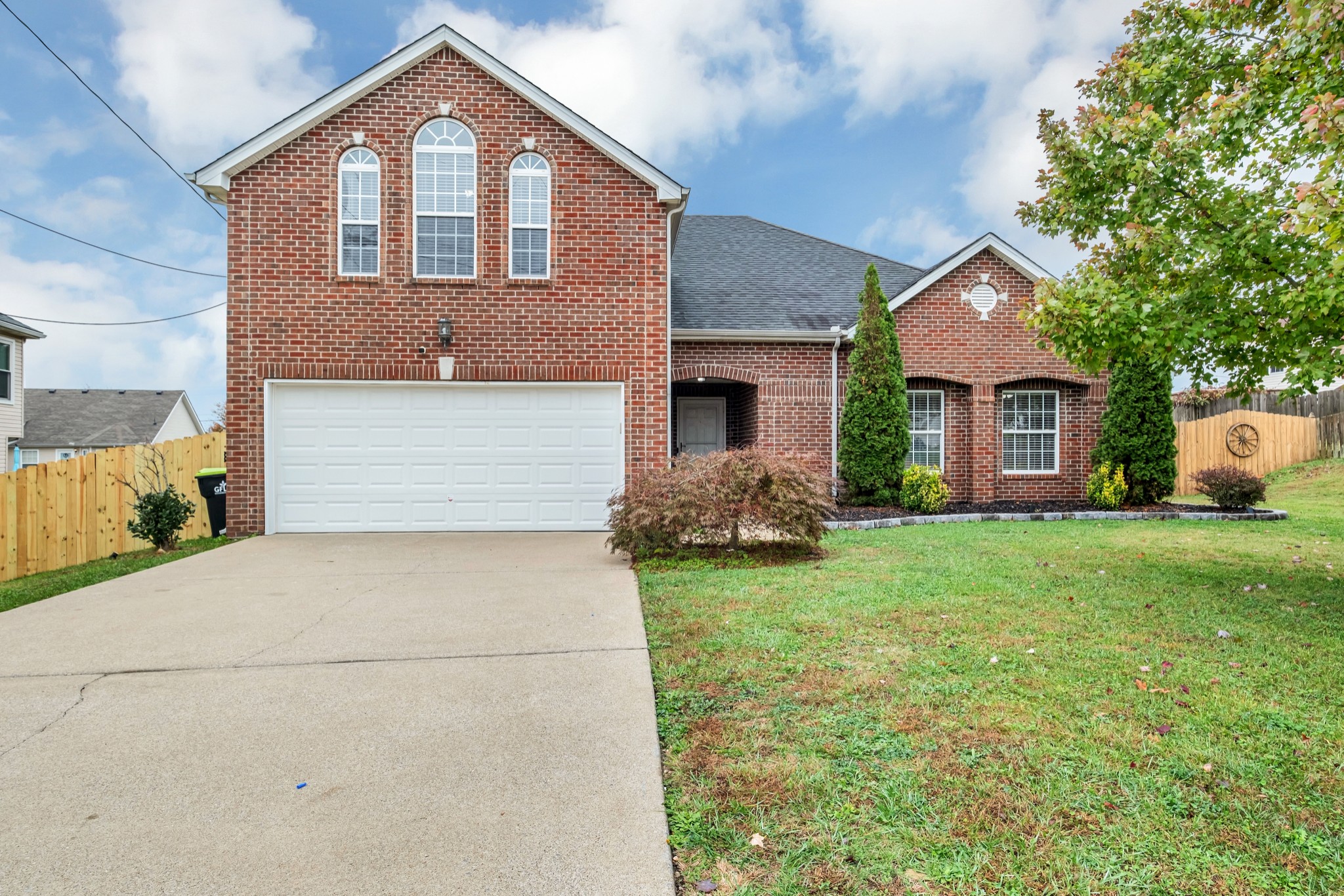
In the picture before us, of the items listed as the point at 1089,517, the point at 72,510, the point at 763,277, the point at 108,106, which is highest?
the point at 108,106

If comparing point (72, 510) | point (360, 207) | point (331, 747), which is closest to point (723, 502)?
point (331, 747)

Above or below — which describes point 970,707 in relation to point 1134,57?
below

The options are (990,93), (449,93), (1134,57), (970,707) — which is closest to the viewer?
(970,707)

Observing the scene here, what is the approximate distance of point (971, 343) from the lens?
13656 millimetres

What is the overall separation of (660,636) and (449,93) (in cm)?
916

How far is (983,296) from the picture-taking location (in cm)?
1362

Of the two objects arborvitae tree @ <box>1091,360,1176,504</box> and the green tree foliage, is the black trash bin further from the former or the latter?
arborvitae tree @ <box>1091,360,1176,504</box>

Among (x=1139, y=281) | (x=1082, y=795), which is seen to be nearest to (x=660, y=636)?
(x=1082, y=795)

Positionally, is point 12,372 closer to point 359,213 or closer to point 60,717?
point 359,213

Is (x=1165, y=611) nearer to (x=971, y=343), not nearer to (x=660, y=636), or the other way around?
(x=660, y=636)

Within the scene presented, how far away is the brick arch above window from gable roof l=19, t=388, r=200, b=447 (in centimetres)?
2447

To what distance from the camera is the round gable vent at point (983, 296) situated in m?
13.6

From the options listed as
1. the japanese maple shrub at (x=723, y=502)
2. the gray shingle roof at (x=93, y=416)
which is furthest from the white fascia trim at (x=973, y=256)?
the gray shingle roof at (x=93, y=416)

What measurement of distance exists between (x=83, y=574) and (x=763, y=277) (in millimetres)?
12032
